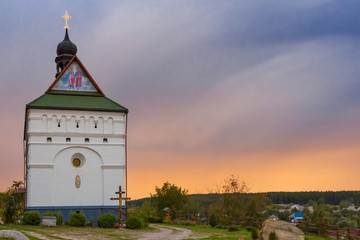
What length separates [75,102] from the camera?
37719mm

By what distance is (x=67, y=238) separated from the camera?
79.4 ft

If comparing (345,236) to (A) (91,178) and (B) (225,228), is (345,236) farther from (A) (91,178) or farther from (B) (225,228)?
(A) (91,178)

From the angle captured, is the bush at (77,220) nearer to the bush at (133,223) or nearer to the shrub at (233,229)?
the bush at (133,223)

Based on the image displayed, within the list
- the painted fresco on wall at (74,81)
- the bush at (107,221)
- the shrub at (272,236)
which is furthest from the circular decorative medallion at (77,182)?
the shrub at (272,236)

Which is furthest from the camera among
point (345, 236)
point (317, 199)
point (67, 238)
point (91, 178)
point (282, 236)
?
point (317, 199)

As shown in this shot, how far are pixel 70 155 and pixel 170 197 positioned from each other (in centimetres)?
1685

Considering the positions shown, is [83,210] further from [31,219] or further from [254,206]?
[254,206]

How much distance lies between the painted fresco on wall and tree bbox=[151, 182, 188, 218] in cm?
1648

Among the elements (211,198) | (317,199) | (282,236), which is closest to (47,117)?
(282,236)

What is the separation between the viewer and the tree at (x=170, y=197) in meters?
51.0

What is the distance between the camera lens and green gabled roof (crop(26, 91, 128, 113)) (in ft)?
121

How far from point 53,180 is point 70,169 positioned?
146 cm

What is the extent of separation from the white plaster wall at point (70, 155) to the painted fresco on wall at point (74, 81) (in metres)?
2.57

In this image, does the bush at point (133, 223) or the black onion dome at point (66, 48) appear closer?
the bush at point (133, 223)
